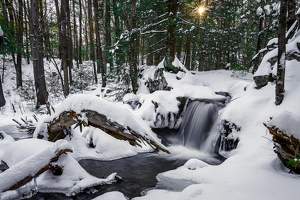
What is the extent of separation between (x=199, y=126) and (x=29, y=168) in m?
5.18

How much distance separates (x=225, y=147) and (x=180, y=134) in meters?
1.87

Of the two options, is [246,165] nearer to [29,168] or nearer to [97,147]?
[29,168]

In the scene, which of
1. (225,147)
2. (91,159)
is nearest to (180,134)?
(225,147)

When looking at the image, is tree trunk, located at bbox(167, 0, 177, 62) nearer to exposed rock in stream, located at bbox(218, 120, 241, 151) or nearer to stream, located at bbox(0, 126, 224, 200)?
exposed rock in stream, located at bbox(218, 120, 241, 151)

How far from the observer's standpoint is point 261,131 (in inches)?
162

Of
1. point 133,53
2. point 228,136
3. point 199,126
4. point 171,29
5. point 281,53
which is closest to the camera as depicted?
point 281,53

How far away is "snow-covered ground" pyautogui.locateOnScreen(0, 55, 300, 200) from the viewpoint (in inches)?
90.4

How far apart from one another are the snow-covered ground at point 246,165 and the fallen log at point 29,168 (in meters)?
0.96

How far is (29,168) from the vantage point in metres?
2.32

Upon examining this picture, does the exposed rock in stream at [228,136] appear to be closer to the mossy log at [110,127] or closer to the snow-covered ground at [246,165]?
the snow-covered ground at [246,165]

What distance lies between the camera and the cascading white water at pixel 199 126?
227 inches

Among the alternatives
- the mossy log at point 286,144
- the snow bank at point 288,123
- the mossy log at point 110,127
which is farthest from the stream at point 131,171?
the snow bank at point 288,123

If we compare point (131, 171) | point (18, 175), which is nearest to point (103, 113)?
point (18, 175)

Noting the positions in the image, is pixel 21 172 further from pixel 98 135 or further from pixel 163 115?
pixel 163 115
